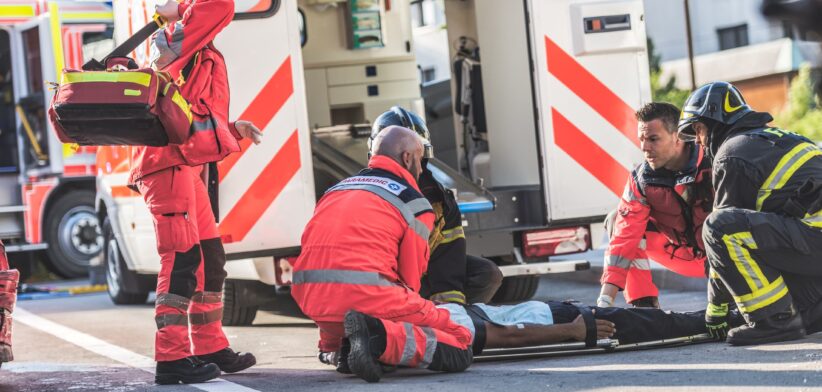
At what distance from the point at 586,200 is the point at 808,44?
5861 millimetres

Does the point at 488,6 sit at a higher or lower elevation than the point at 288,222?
higher

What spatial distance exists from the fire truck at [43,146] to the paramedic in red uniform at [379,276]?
9.16 meters

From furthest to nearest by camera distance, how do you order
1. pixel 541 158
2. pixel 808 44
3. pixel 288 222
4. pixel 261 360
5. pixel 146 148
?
pixel 541 158
pixel 288 222
pixel 261 360
pixel 146 148
pixel 808 44

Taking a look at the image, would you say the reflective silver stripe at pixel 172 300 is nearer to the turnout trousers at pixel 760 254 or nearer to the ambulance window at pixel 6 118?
the turnout trousers at pixel 760 254

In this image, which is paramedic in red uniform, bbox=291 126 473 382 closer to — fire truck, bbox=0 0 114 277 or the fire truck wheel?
fire truck, bbox=0 0 114 277

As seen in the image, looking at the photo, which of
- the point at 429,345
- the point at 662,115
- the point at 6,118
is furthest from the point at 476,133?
the point at 6,118

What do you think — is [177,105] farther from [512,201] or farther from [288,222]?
[512,201]

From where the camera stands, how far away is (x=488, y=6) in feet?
25.2

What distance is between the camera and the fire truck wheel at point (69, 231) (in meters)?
14.4

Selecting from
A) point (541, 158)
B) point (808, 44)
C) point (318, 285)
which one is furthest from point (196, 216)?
point (808, 44)

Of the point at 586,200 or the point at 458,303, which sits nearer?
the point at 458,303

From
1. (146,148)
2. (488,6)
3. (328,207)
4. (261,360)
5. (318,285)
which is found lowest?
(261,360)

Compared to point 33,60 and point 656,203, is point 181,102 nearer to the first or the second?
point 656,203

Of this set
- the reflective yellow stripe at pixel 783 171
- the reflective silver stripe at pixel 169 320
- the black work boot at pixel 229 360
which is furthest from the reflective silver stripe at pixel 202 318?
→ the reflective yellow stripe at pixel 783 171
